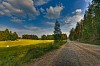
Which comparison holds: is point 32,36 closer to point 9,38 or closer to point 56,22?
point 9,38

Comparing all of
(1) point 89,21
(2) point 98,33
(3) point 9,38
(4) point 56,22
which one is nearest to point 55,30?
(4) point 56,22

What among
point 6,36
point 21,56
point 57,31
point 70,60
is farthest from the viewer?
point 6,36

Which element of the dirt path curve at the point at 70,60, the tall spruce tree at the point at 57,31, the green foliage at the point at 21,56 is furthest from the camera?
the tall spruce tree at the point at 57,31

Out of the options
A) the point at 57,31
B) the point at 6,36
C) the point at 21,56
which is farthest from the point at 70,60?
the point at 6,36

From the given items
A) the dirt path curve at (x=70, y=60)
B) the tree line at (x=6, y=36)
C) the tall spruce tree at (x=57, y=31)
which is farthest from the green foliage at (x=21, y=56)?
the tree line at (x=6, y=36)

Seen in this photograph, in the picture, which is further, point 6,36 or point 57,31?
point 6,36

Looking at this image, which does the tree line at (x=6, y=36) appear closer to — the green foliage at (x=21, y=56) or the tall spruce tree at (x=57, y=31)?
the tall spruce tree at (x=57, y=31)

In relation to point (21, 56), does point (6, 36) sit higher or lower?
higher

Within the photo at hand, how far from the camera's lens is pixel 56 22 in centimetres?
10306

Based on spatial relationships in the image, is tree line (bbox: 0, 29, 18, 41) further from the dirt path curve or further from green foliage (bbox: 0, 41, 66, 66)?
the dirt path curve

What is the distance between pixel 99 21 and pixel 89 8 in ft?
104

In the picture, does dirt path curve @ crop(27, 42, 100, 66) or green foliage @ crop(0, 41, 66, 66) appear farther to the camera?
green foliage @ crop(0, 41, 66, 66)

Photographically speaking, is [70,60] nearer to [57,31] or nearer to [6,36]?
[57,31]

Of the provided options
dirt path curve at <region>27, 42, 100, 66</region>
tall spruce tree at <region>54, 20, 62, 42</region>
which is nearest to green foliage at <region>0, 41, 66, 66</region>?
dirt path curve at <region>27, 42, 100, 66</region>
